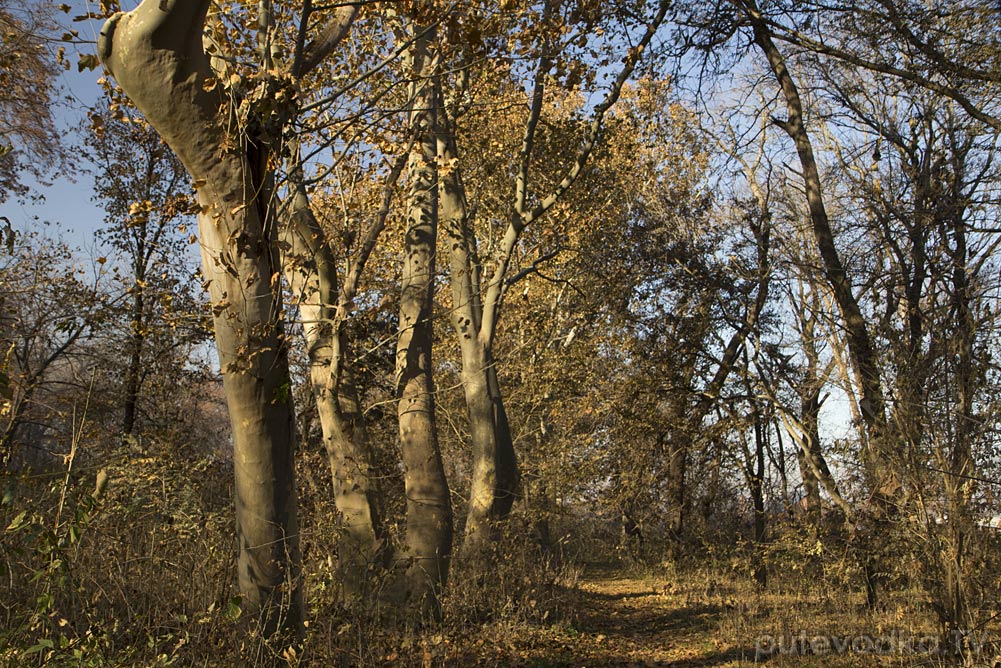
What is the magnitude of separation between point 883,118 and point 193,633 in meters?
11.2

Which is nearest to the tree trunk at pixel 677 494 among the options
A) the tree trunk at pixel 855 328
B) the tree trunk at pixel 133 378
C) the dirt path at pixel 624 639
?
the dirt path at pixel 624 639

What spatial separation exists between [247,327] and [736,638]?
6342 millimetres

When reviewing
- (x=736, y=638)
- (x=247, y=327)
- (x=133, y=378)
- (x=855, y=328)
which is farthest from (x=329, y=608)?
(x=133, y=378)

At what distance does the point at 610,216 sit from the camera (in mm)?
16062

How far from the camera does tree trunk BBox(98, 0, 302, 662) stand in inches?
208

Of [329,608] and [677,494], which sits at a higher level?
[677,494]

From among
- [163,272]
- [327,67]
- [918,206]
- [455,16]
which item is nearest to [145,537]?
[455,16]

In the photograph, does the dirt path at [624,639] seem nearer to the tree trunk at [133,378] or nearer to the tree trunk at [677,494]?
the tree trunk at [677,494]

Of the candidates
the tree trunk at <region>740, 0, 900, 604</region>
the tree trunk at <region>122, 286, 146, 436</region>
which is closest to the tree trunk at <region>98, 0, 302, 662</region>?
the tree trunk at <region>740, 0, 900, 604</region>

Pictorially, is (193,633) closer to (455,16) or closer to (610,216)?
(455,16)

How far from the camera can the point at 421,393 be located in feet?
32.0

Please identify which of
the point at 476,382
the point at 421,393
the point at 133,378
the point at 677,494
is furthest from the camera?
the point at 133,378

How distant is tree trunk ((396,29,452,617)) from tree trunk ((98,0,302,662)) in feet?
11.2

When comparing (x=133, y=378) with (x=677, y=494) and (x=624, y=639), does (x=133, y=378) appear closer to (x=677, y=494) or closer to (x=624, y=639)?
(x=677, y=494)
